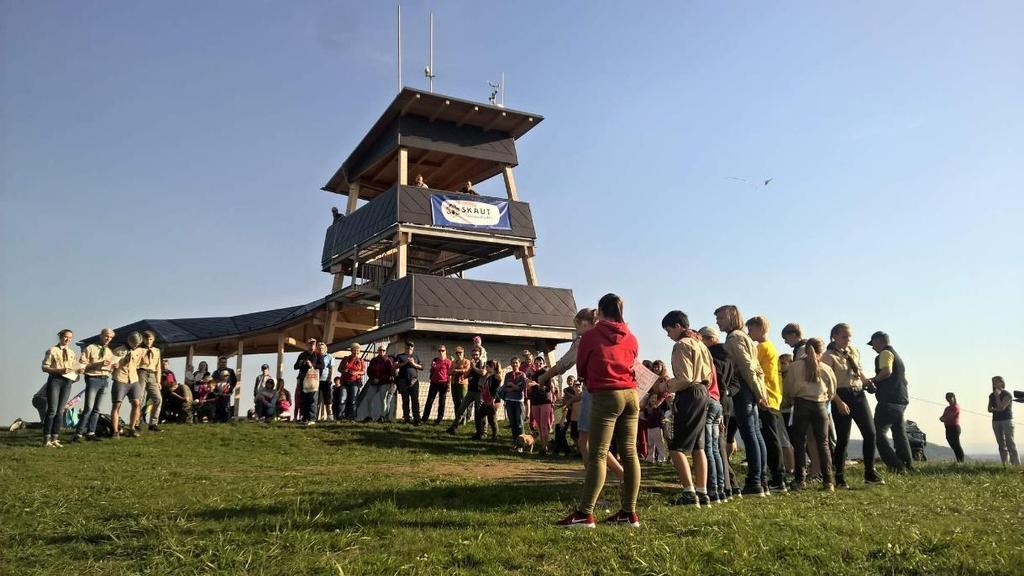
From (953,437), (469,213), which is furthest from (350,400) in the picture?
(953,437)

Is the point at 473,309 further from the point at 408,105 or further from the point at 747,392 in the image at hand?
the point at 747,392

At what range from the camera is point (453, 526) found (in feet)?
19.8

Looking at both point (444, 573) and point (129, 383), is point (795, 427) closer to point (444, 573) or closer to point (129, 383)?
point (444, 573)

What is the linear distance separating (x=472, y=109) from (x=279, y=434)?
50.3 ft

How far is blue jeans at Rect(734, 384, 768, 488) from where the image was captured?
7918mm

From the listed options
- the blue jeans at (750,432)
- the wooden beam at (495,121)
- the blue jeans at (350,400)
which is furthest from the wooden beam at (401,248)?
the blue jeans at (750,432)

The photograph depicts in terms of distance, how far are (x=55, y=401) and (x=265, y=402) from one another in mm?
6623

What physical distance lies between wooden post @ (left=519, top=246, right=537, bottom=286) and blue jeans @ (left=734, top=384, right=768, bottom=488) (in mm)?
17886

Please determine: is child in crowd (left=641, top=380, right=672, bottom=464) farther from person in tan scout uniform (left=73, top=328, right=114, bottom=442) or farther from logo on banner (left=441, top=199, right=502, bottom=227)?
logo on banner (left=441, top=199, right=502, bottom=227)

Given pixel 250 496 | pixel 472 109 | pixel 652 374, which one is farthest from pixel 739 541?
pixel 472 109

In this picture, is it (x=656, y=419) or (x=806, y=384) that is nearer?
(x=806, y=384)

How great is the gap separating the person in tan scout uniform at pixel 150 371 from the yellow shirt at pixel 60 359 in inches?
51.4

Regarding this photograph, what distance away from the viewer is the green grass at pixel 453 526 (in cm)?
496

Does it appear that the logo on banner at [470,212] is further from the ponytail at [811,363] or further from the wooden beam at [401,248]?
the ponytail at [811,363]
